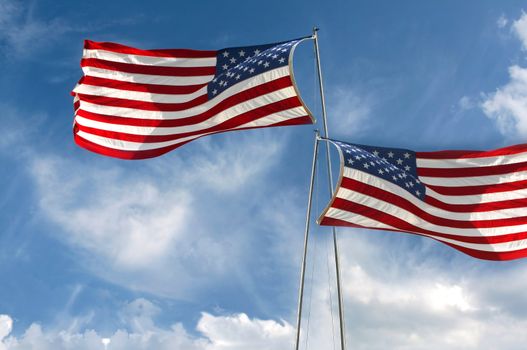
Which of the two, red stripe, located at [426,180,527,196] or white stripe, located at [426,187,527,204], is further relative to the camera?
red stripe, located at [426,180,527,196]

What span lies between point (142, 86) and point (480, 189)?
15454 millimetres

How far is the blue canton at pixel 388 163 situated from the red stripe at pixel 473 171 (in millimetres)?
642

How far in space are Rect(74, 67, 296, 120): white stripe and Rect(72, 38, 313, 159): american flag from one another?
0.13 ft

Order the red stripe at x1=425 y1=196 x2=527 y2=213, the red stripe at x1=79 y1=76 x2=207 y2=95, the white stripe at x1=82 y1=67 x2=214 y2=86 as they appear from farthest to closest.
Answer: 1. the white stripe at x1=82 y1=67 x2=214 y2=86
2. the red stripe at x1=79 y1=76 x2=207 y2=95
3. the red stripe at x1=425 y1=196 x2=527 y2=213

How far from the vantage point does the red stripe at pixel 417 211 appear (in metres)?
23.4

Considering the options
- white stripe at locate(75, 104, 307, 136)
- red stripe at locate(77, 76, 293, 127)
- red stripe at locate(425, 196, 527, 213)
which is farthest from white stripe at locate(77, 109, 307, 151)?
red stripe at locate(425, 196, 527, 213)

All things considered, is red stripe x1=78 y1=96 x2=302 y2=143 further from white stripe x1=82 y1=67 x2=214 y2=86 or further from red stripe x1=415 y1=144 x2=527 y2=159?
red stripe x1=415 y1=144 x2=527 y2=159

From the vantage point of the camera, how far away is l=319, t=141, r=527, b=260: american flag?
→ 23.5 metres

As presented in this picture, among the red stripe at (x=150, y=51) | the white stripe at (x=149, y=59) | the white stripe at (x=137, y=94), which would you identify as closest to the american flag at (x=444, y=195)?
the white stripe at (x=137, y=94)

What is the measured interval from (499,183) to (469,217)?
6.55 feet

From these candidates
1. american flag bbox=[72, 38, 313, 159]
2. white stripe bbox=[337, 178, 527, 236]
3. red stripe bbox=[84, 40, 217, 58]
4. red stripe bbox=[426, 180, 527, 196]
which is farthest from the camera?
red stripe bbox=[84, 40, 217, 58]

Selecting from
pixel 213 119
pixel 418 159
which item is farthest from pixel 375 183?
pixel 213 119

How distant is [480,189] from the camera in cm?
2572

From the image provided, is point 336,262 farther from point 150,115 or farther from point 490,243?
point 150,115
